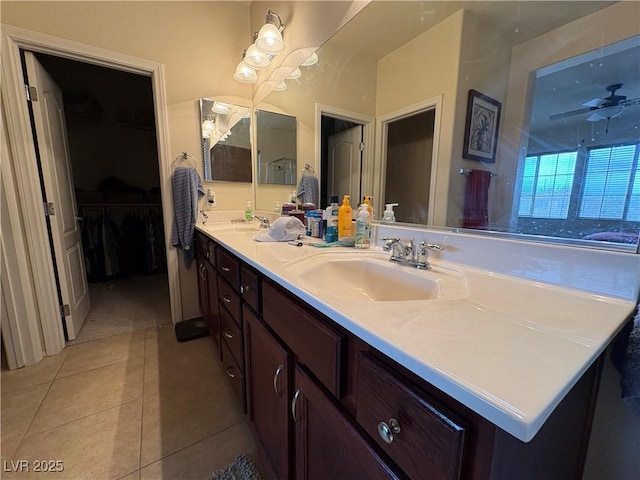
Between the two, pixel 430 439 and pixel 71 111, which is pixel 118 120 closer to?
pixel 71 111

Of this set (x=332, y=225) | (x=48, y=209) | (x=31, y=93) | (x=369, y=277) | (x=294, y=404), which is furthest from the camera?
(x=48, y=209)

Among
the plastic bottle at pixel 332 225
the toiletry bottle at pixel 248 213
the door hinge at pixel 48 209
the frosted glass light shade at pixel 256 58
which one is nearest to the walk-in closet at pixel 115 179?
the door hinge at pixel 48 209

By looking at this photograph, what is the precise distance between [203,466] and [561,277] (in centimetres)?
135

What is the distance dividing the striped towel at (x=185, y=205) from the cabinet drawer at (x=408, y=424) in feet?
6.11

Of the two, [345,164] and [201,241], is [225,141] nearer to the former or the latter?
[201,241]

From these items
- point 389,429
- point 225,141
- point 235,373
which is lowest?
point 235,373

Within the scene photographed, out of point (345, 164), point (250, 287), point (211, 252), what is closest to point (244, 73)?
point (345, 164)

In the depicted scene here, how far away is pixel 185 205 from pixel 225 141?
616 mm

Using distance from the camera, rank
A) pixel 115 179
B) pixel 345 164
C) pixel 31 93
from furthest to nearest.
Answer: pixel 115 179 → pixel 31 93 → pixel 345 164

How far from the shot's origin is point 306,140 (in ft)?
5.17

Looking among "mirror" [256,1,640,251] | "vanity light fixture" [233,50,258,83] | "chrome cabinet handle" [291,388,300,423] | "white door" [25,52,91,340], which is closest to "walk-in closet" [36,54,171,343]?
"white door" [25,52,91,340]

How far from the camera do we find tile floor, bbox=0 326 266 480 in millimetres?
1029

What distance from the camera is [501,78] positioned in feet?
2.42

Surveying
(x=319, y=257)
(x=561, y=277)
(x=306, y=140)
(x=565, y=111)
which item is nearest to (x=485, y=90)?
(x=565, y=111)
